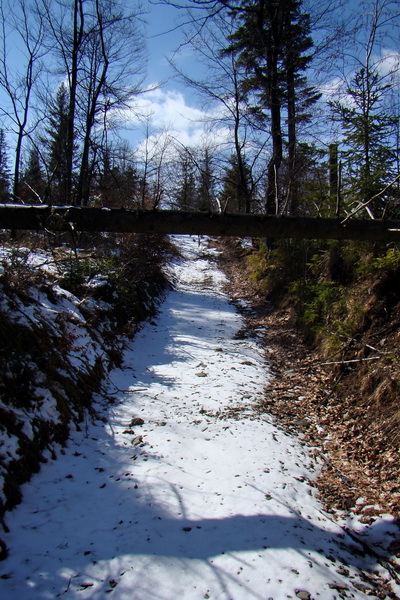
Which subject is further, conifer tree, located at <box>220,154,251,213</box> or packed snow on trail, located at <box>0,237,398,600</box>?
conifer tree, located at <box>220,154,251,213</box>

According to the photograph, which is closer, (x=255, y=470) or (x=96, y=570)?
(x=96, y=570)

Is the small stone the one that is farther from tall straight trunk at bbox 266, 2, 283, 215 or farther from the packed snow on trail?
tall straight trunk at bbox 266, 2, 283, 215

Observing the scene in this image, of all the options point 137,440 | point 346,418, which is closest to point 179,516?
point 137,440

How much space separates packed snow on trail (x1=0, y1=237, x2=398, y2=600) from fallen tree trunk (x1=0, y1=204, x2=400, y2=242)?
2783mm

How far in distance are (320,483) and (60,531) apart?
2785 mm

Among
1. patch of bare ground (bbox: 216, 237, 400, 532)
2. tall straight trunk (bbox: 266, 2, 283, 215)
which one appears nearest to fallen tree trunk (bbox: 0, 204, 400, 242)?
patch of bare ground (bbox: 216, 237, 400, 532)

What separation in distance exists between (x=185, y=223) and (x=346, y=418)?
3.70 metres

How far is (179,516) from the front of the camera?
3.19 meters

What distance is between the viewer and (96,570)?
2.56 metres

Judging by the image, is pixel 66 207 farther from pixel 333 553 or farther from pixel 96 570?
pixel 333 553

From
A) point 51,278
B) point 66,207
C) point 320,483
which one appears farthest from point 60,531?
point 51,278

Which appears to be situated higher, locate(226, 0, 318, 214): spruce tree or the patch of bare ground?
locate(226, 0, 318, 214): spruce tree

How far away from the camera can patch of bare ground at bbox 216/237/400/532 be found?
11.8 ft

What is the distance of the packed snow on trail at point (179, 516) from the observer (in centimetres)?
252
